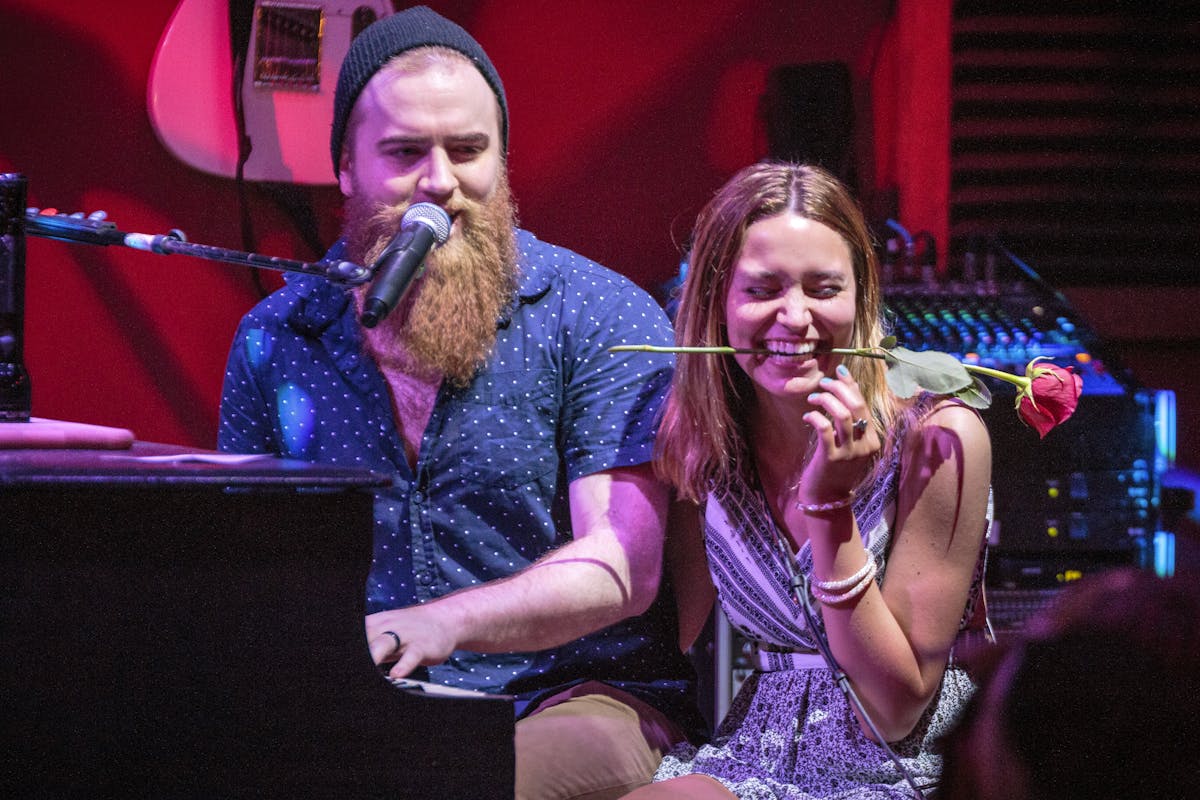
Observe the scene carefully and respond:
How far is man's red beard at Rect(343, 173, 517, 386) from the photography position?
2496mm

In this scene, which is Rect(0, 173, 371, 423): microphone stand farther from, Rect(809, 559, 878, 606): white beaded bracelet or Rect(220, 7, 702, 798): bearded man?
Rect(809, 559, 878, 606): white beaded bracelet

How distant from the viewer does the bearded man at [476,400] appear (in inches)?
95.2

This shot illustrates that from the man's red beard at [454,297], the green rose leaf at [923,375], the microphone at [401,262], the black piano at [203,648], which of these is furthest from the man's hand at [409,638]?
the green rose leaf at [923,375]

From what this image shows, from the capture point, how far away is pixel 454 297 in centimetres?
254

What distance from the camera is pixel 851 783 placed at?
2025mm

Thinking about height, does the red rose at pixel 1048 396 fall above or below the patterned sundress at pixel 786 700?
above

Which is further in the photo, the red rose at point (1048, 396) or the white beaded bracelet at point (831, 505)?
the red rose at point (1048, 396)

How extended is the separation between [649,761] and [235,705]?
98 centimetres

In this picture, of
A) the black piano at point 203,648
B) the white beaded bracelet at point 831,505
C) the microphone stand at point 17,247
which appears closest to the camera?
the black piano at point 203,648

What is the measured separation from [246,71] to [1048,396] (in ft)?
8.63

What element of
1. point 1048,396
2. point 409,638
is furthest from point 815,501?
point 409,638

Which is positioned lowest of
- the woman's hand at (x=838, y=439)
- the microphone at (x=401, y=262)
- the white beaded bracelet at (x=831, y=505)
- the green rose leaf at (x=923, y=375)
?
the white beaded bracelet at (x=831, y=505)

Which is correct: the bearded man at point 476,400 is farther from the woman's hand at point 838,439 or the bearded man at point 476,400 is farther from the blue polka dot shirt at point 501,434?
the woman's hand at point 838,439

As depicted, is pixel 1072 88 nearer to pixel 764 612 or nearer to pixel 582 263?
pixel 582 263
